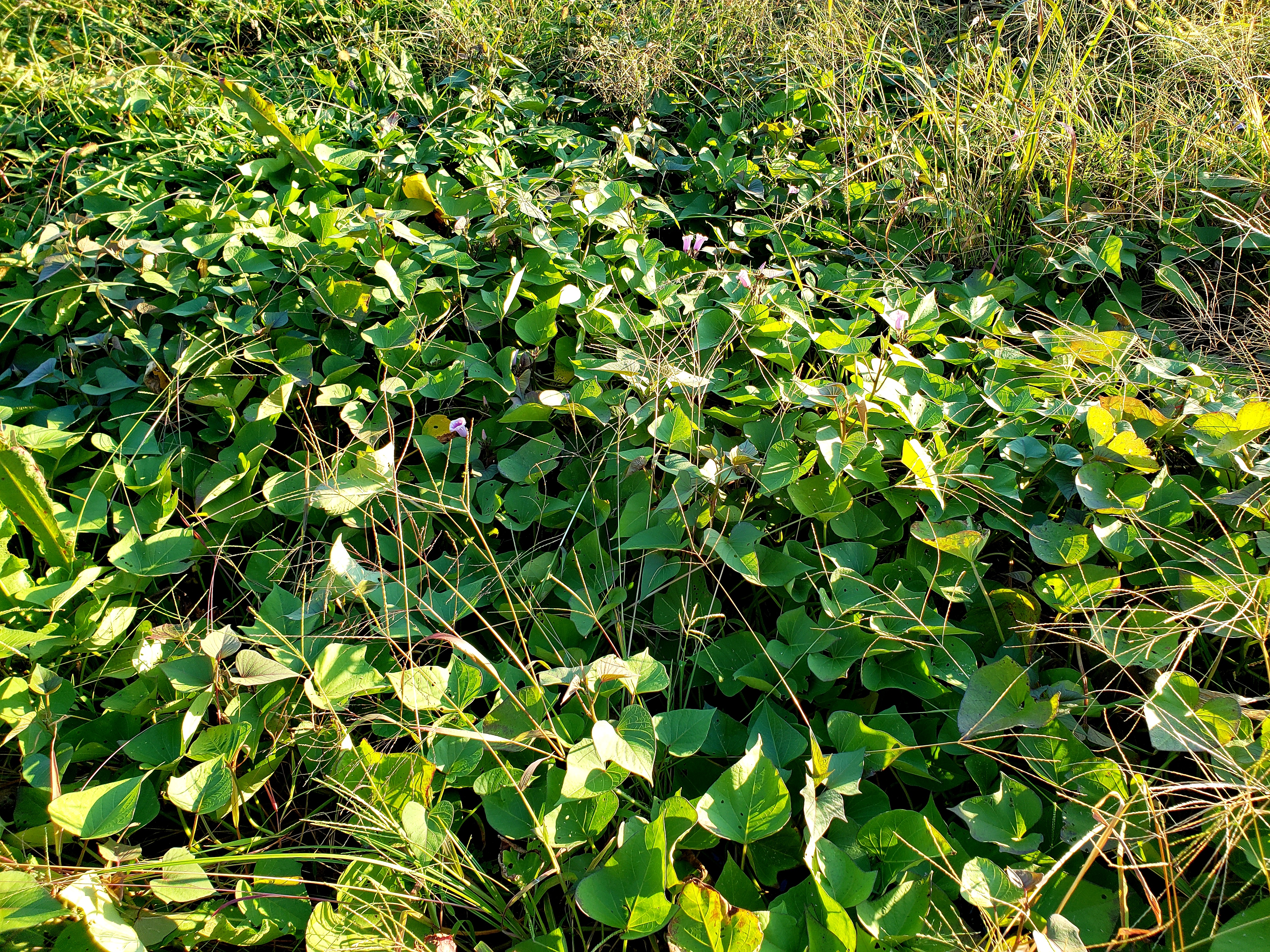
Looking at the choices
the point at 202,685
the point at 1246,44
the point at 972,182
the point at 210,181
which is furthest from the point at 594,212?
the point at 1246,44

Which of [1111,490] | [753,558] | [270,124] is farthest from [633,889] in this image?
[270,124]

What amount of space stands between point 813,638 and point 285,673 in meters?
0.66

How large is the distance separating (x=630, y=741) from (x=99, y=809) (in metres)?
0.57

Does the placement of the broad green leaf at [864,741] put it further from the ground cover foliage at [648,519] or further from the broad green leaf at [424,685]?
the broad green leaf at [424,685]

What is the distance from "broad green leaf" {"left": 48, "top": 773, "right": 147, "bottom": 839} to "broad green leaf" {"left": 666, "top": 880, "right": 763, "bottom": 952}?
1.90ft

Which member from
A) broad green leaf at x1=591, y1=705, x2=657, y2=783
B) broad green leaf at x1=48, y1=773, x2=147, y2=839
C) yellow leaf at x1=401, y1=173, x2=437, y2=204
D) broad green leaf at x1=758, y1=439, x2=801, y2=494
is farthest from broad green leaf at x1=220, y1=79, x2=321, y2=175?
broad green leaf at x1=591, y1=705, x2=657, y2=783

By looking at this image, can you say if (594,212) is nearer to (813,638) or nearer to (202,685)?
(813,638)

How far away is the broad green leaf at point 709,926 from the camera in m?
0.80

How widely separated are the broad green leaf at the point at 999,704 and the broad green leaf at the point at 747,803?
250 millimetres

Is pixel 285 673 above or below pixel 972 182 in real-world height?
below

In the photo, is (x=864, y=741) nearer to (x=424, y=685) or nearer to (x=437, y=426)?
(x=424, y=685)

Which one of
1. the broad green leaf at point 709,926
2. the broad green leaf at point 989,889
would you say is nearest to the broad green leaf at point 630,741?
the broad green leaf at point 709,926

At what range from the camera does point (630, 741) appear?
914 millimetres

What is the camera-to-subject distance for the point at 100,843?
1.01 m
